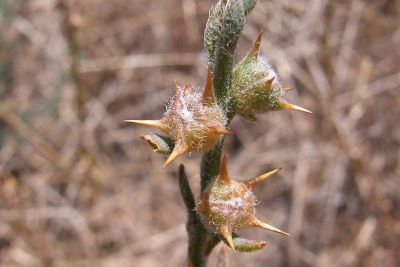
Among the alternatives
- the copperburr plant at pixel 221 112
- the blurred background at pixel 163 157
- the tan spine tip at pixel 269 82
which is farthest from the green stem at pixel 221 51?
the blurred background at pixel 163 157

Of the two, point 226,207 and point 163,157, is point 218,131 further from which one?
point 163,157

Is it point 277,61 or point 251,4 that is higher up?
point 277,61

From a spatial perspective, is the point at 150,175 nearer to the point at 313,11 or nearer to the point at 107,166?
the point at 107,166

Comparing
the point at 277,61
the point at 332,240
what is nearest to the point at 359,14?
the point at 277,61

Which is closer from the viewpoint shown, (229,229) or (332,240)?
(229,229)

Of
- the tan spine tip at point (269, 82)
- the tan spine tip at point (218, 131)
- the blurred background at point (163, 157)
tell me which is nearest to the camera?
the tan spine tip at point (218, 131)

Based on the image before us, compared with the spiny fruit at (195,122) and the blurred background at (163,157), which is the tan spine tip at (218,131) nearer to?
the spiny fruit at (195,122)
